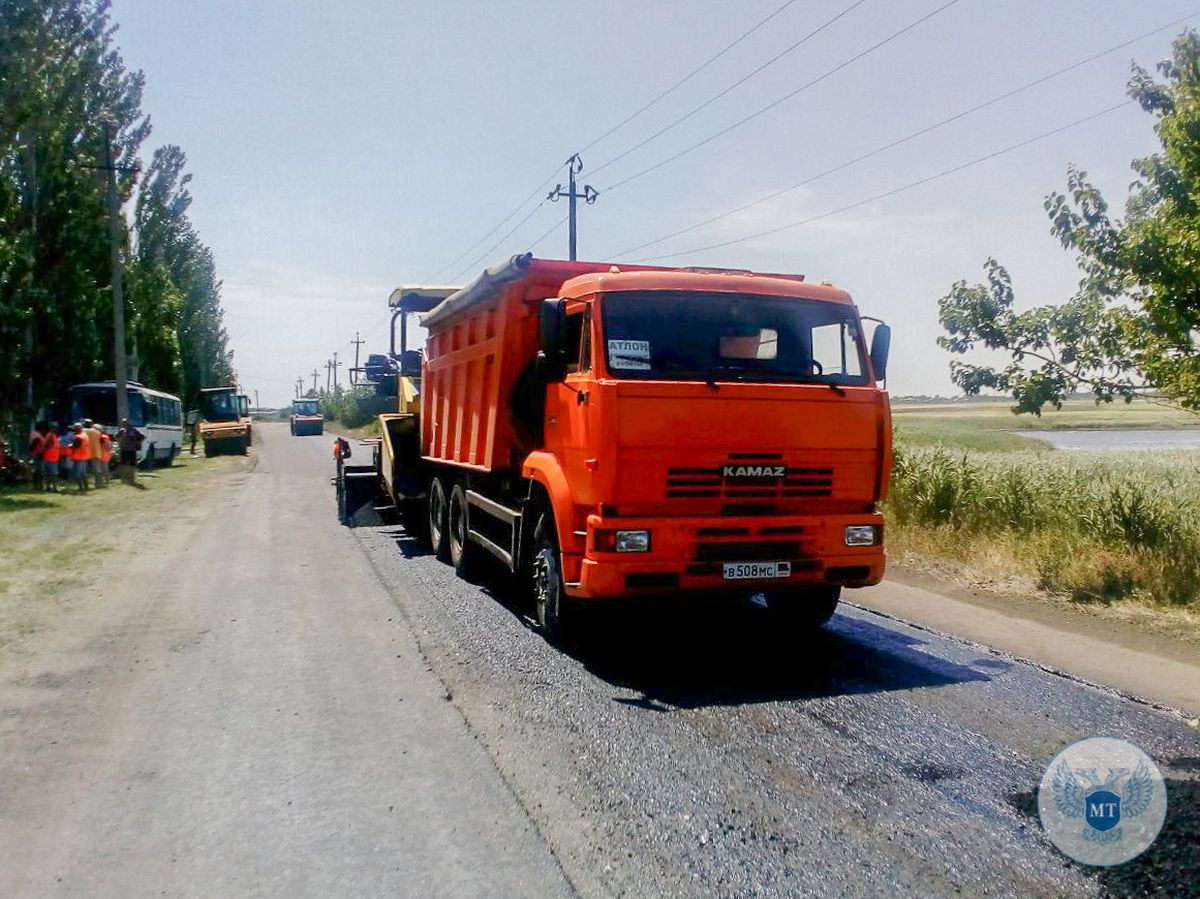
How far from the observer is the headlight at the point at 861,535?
709cm

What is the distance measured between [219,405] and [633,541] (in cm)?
4225

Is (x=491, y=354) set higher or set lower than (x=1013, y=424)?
higher

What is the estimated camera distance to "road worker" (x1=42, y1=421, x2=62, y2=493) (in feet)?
77.0

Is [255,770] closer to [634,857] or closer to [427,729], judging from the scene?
[427,729]

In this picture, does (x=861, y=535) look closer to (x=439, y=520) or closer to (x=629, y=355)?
(x=629, y=355)

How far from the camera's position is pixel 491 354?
9008 mm

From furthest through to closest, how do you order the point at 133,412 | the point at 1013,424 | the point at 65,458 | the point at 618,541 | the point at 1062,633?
the point at 1013,424 < the point at 133,412 < the point at 65,458 < the point at 1062,633 < the point at 618,541

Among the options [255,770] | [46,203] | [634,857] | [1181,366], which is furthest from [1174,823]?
[46,203]

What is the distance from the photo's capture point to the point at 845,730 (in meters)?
5.39

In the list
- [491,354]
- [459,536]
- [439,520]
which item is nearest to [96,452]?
[439,520]

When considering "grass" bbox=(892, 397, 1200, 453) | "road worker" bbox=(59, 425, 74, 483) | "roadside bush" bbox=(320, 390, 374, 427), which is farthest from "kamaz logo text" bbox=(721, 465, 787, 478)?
"roadside bush" bbox=(320, 390, 374, 427)

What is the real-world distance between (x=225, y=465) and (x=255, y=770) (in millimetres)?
31351

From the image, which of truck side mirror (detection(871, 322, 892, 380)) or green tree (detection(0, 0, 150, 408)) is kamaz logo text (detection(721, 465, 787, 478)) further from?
green tree (detection(0, 0, 150, 408))

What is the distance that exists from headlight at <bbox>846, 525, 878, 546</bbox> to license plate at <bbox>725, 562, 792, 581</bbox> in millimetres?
549
